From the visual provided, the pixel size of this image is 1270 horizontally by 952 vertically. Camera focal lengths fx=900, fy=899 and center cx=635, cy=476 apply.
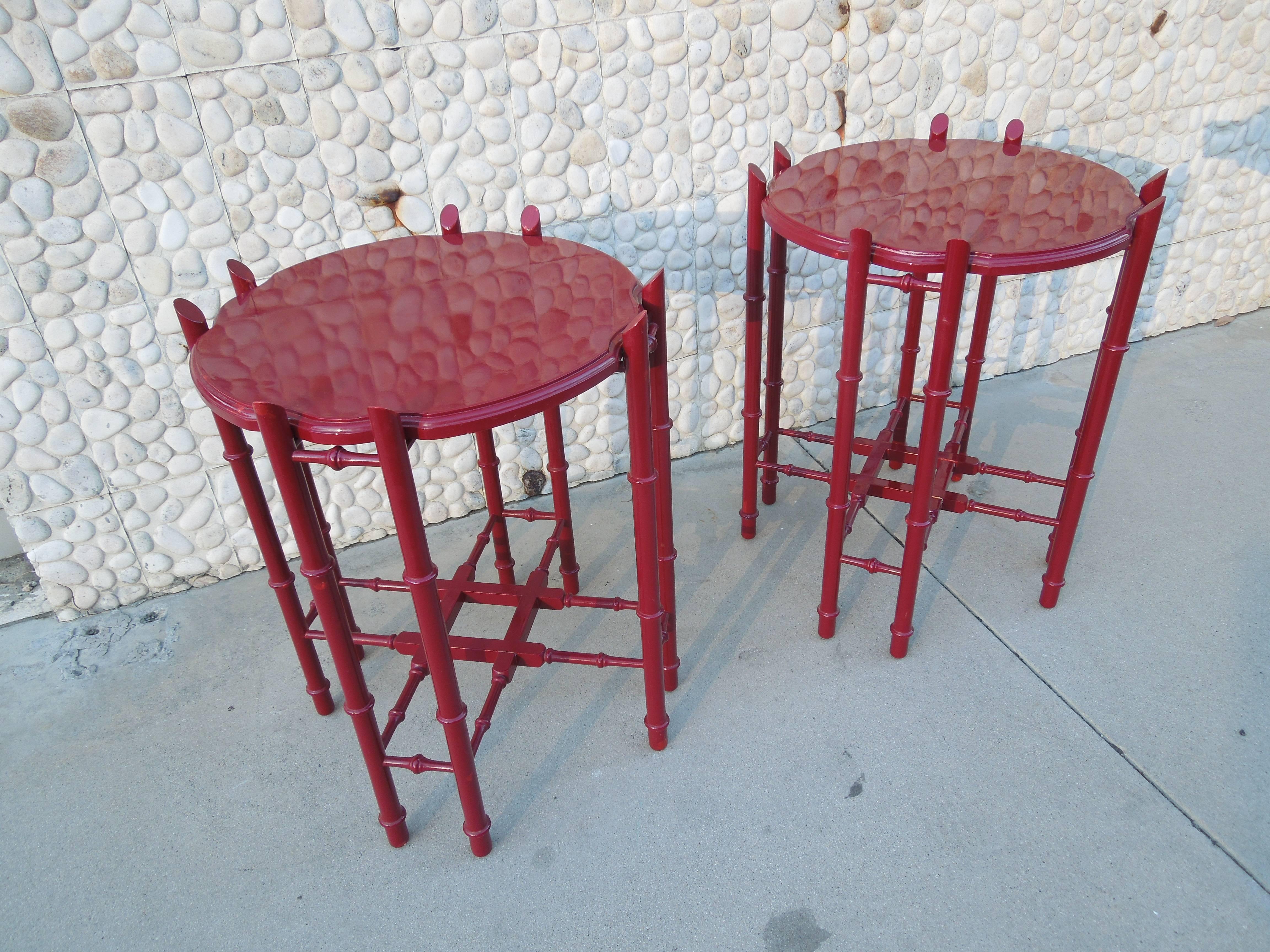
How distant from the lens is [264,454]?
2.88 m

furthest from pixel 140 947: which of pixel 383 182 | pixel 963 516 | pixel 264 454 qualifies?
pixel 963 516

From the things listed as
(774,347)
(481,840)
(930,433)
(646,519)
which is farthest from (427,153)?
(481,840)

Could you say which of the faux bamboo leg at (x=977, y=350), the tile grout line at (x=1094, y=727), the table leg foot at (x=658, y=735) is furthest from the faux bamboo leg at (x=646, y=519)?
the faux bamboo leg at (x=977, y=350)

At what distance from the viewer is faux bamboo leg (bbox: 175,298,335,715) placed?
77.2 inches

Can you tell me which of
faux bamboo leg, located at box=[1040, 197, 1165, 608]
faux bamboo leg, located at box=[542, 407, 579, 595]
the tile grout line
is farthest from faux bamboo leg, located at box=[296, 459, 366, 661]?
faux bamboo leg, located at box=[1040, 197, 1165, 608]

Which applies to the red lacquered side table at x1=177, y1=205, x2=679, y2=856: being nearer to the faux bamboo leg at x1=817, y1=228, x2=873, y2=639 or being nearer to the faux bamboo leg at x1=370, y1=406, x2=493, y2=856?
the faux bamboo leg at x1=370, y1=406, x2=493, y2=856

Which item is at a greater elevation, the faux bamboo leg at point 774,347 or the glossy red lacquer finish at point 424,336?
the glossy red lacquer finish at point 424,336

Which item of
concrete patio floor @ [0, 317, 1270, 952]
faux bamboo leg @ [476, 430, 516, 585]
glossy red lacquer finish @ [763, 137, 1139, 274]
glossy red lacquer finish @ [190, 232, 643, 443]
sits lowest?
concrete patio floor @ [0, 317, 1270, 952]

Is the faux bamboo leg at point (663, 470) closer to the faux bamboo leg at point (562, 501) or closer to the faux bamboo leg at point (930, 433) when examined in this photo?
the faux bamboo leg at point (562, 501)

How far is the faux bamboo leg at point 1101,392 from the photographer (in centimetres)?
218

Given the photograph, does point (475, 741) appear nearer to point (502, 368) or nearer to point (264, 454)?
point (502, 368)

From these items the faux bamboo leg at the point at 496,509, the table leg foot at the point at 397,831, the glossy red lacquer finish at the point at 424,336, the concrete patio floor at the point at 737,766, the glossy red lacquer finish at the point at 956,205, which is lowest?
the concrete patio floor at the point at 737,766

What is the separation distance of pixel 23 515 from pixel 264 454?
2.40ft

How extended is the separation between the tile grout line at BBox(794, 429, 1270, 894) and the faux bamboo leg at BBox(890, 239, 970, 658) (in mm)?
215
